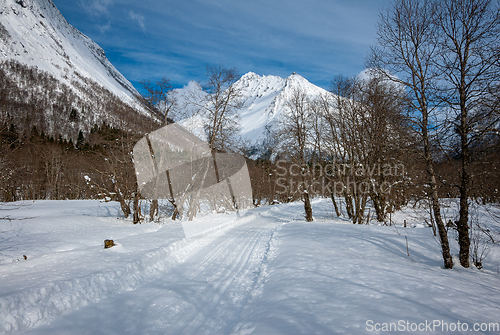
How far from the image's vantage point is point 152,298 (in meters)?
4.79

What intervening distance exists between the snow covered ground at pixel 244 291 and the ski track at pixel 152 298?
0.02 metres

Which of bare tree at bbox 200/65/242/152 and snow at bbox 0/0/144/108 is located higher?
snow at bbox 0/0/144/108

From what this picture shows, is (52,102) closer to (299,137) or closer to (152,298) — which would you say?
(299,137)

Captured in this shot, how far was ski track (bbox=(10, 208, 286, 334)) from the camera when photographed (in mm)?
3834

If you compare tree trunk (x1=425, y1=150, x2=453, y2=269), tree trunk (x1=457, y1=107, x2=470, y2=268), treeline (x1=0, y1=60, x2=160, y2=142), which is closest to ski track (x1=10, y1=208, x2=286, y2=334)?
tree trunk (x1=425, y1=150, x2=453, y2=269)

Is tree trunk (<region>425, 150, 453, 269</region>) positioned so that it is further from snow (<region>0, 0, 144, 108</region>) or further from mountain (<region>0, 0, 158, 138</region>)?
snow (<region>0, 0, 144, 108</region>)

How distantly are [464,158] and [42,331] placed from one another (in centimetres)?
990

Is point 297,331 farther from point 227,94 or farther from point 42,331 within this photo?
point 227,94

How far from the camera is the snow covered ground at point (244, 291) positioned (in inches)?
143

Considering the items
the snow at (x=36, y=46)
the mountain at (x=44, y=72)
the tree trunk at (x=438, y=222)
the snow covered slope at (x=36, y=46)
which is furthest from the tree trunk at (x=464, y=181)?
the snow covered slope at (x=36, y=46)

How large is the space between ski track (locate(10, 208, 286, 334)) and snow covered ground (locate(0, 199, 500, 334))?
20 mm

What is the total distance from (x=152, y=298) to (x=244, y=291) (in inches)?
78.4

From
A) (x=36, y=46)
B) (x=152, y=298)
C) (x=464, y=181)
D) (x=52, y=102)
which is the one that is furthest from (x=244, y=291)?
(x=36, y=46)

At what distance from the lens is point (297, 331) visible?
131 inches
